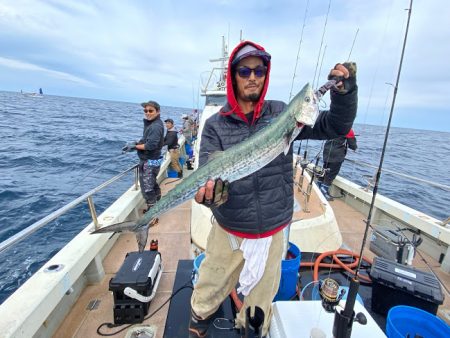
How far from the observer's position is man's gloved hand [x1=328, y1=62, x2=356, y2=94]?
6.15 ft


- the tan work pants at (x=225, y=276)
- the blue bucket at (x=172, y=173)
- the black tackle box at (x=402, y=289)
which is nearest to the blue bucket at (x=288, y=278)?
the tan work pants at (x=225, y=276)

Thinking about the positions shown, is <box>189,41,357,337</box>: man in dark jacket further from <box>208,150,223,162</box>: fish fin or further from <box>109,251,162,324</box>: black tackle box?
<box>109,251,162,324</box>: black tackle box

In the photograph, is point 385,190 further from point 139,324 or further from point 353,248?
point 139,324

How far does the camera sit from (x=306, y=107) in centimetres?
197

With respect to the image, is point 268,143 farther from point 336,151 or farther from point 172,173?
point 172,173

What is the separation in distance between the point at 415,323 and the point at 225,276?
205cm

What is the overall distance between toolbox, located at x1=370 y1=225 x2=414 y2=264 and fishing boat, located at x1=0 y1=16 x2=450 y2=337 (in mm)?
353

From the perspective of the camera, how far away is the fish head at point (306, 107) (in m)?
1.96

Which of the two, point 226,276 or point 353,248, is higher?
point 226,276

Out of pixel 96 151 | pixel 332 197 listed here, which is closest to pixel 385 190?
pixel 332 197

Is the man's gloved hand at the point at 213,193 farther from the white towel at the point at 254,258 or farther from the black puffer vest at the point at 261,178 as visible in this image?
the white towel at the point at 254,258

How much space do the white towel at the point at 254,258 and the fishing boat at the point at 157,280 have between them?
39 cm

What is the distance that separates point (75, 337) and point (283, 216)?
2862 mm

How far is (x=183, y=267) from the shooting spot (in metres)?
3.68
